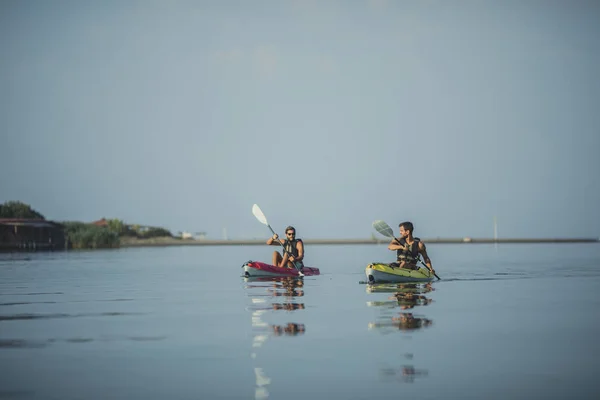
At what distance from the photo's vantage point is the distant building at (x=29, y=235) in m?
108

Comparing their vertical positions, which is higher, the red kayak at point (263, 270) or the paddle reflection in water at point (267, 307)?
the red kayak at point (263, 270)

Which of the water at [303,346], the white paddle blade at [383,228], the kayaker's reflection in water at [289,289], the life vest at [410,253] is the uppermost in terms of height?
the white paddle blade at [383,228]

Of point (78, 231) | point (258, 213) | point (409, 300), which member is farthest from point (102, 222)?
point (409, 300)

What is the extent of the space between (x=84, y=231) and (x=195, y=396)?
392 ft

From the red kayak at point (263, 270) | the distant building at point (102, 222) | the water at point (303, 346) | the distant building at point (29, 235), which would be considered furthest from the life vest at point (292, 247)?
the distant building at point (102, 222)

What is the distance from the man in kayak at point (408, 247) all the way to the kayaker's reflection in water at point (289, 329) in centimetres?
1475

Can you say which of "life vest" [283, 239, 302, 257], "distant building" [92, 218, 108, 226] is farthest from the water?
"distant building" [92, 218, 108, 226]

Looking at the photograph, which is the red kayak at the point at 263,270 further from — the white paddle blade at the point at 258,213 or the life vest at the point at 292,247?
the white paddle blade at the point at 258,213

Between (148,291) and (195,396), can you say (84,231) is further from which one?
(195,396)

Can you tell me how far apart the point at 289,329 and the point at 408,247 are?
16.6 metres

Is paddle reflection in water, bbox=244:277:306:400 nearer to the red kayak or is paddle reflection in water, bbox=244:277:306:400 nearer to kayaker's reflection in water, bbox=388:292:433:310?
the red kayak

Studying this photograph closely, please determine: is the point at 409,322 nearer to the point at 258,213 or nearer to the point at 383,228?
the point at 383,228

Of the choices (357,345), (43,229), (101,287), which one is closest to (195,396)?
(357,345)

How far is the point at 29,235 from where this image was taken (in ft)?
386
